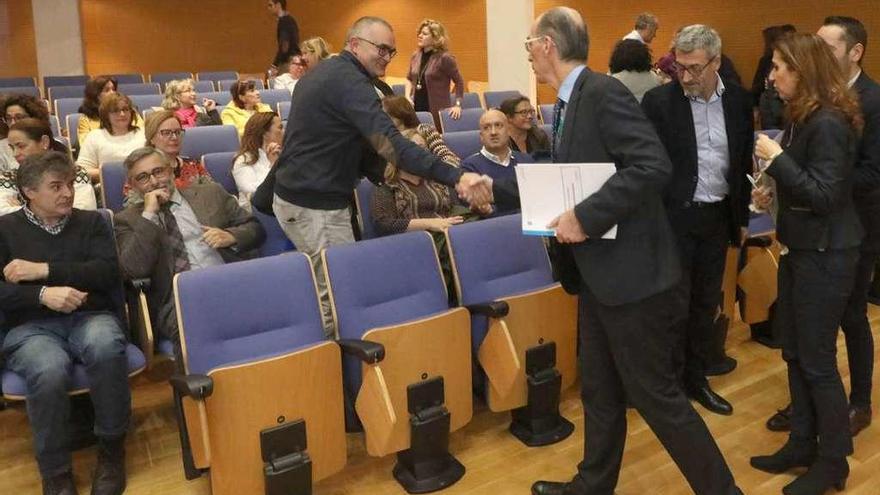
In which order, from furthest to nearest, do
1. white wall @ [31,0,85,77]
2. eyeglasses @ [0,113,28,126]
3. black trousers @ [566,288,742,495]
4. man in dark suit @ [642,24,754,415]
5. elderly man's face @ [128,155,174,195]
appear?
white wall @ [31,0,85,77] → eyeglasses @ [0,113,28,126] → elderly man's face @ [128,155,174,195] → man in dark suit @ [642,24,754,415] → black trousers @ [566,288,742,495]

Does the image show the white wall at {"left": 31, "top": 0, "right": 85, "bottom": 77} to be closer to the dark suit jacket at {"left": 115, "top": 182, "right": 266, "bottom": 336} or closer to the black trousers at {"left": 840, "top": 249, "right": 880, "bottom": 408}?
the dark suit jacket at {"left": 115, "top": 182, "right": 266, "bottom": 336}

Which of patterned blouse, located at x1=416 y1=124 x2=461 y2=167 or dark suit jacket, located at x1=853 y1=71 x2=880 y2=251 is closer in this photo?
dark suit jacket, located at x1=853 y1=71 x2=880 y2=251

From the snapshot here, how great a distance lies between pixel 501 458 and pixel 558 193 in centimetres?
121

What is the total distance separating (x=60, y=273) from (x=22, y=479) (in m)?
0.74

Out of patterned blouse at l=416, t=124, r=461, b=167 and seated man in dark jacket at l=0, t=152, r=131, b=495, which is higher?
patterned blouse at l=416, t=124, r=461, b=167

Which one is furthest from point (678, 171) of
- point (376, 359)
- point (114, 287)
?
point (114, 287)

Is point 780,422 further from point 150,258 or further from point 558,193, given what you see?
point 150,258

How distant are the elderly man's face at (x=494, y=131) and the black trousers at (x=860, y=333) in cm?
161

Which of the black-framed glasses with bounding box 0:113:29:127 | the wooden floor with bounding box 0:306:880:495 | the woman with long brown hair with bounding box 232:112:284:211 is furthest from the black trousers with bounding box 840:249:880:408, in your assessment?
the black-framed glasses with bounding box 0:113:29:127

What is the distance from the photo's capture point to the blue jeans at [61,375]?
241cm

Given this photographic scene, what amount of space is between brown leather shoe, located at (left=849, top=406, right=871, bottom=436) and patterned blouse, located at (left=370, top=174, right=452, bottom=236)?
189 cm

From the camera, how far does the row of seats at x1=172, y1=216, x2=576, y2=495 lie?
2.21 meters

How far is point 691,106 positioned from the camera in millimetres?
Result: 2850

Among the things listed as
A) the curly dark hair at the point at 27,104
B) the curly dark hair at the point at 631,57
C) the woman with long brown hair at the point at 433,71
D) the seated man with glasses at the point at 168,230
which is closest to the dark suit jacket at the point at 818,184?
the curly dark hair at the point at 631,57
